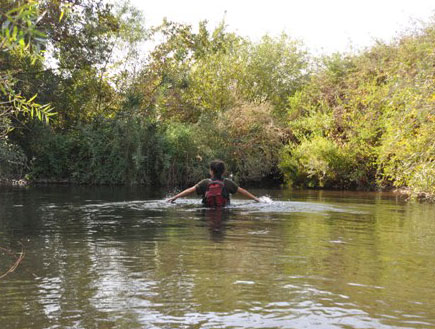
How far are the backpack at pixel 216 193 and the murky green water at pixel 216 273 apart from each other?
4.92 feet

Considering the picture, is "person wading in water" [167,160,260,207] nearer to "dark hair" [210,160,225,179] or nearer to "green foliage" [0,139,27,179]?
"dark hair" [210,160,225,179]

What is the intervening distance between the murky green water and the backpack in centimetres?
150

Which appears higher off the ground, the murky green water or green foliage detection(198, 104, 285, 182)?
green foliage detection(198, 104, 285, 182)

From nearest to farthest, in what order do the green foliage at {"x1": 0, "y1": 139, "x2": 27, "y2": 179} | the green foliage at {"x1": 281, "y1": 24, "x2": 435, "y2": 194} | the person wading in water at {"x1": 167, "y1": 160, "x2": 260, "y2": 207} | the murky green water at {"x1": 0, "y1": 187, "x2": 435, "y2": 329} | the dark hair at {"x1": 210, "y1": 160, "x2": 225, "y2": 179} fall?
the murky green water at {"x1": 0, "y1": 187, "x2": 435, "y2": 329}, the dark hair at {"x1": 210, "y1": 160, "x2": 225, "y2": 179}, the person wading in water at {"x1": 167, "y1": 160, "x2": 260, "y2": 207}, the green foliage at {"x1": 0, "y1": 139, "x2": 27, "y2": 179}, the green foliage at {"x1": 281, "y1": 24, "x2": 435, "y2": 194}

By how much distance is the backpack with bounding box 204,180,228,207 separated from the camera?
1629cm

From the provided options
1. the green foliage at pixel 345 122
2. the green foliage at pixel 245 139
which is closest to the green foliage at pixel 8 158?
the green foliage at pixel 245 139

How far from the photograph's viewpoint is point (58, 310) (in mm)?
5859

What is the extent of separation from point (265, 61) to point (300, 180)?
418 inches

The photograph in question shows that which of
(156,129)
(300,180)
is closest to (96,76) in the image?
(156,129)

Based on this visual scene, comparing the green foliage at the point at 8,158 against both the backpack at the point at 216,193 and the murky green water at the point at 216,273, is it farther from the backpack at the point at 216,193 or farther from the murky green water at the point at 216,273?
the murky green water at the point at 216,273

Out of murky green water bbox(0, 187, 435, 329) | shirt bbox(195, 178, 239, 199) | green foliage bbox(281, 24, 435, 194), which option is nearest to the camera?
murky green water bbox(0, 187, 435, 329)

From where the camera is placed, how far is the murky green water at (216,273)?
5.73 metres

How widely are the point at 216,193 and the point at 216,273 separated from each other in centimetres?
865

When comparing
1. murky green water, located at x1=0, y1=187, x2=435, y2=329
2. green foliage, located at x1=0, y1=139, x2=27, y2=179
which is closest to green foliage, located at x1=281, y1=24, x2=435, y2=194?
green foliage, located at x1=0, y1=139, x2=27, y2=179
